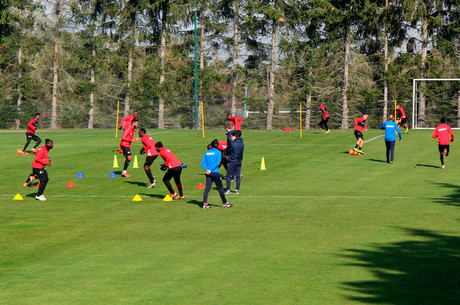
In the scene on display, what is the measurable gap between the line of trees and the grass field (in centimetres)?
3552

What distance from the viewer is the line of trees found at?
62250 millimetres

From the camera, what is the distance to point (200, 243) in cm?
1411

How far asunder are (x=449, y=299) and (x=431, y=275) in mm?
1386

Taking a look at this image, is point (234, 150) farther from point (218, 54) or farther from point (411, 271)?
point (218, 54)

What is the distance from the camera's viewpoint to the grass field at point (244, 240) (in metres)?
10.5

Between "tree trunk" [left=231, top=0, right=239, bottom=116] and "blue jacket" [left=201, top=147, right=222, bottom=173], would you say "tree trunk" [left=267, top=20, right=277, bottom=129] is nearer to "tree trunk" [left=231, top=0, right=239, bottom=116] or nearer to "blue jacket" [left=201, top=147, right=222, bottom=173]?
"tree trunk" [left=231, top=0, right=239, bottom=116]

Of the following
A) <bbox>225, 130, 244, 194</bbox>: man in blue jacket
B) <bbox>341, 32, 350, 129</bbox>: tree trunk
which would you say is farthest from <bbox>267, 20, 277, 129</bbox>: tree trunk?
<bbox>225, 130, 244, 194</bbox>: man in blue jacket

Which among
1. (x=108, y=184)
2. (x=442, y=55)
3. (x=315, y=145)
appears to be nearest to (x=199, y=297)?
(x=108, y=184)

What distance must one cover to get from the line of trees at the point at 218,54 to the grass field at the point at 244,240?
117 feet

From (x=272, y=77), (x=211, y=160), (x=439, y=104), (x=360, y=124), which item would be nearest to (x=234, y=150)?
(x=211, y=160)

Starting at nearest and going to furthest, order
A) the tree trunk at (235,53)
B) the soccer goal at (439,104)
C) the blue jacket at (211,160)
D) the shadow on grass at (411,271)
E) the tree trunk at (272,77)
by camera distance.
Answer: the shadow on grass at (411,271) < the blue jacket at (211,160) < the soccer goal at (439,104) < the tree trunk at (272,77) < the tree trunk at (235,53)

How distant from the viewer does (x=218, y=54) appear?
69375 mm

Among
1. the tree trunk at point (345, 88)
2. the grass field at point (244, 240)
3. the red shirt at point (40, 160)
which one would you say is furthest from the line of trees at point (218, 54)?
the red shirt at point (40, 160)

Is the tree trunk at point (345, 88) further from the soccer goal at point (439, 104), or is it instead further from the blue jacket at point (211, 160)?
the blue jacket at point (211, 160)
